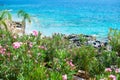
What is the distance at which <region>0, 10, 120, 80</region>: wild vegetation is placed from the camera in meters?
7.71

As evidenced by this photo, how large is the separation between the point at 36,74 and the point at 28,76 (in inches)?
7.4

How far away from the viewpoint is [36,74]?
750cm

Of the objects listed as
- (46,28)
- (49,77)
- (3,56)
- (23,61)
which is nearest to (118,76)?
(49,77)

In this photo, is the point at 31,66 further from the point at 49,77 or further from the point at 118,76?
the point at 118,76

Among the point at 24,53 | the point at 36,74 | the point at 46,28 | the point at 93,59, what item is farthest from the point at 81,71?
the point at 46,28

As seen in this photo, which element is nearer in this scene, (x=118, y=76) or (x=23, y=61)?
(x=118, y=76)

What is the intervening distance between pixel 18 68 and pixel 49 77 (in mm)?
825

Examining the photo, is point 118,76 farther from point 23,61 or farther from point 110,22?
point 110,22

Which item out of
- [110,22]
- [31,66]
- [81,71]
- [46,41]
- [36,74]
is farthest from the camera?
[110,22]

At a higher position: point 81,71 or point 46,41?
point 46,41

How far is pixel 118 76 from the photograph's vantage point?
7.66 meters

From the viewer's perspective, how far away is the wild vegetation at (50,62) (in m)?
7.71

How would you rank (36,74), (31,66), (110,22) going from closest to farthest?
(36,74)
(31,66)
(110,22)

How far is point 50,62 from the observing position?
9227 millimetres
